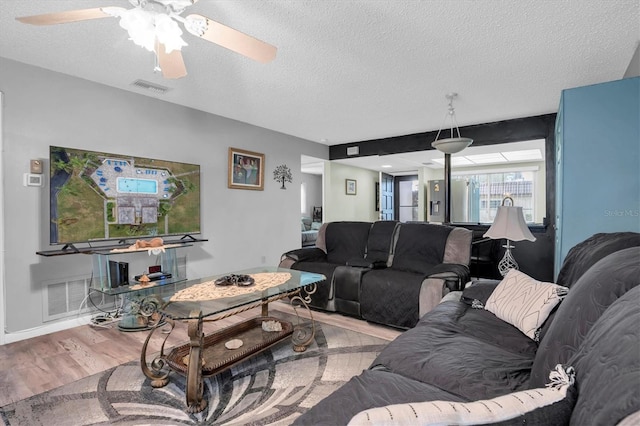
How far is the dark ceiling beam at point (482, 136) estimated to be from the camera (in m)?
4.32

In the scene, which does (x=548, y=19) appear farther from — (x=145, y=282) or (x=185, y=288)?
(x=145, y=282)

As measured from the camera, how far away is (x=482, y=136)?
4770 millimetres

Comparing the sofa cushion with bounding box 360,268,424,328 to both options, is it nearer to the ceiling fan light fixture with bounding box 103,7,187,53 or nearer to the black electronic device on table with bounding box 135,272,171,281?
the black electronic device on table with bounding box 135,272,171,281

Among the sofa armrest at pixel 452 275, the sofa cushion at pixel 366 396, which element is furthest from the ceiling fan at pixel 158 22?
the sofa armrest at pixel 452 275

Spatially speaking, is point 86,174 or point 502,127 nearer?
point 86,174

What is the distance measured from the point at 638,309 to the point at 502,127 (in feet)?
14.9

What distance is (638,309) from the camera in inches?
28.0

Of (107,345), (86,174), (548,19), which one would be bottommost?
(107,345)

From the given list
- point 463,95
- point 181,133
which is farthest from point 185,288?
point 463,95

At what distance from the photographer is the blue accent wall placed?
2664mm

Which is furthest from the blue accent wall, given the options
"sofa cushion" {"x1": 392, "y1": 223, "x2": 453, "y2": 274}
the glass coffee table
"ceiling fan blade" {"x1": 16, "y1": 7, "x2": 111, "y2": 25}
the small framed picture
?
the small framed picture

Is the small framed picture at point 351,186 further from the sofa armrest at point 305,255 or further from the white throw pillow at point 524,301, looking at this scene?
the white throw pillow at point 524,301

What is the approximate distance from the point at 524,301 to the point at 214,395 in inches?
73.7

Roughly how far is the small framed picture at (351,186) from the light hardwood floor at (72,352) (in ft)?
15.0
